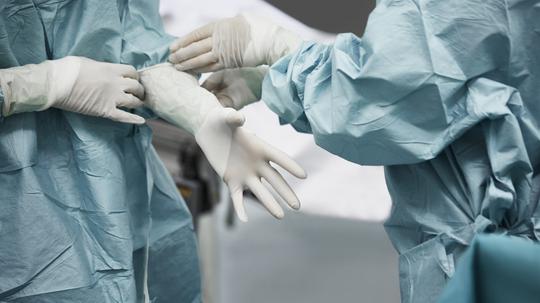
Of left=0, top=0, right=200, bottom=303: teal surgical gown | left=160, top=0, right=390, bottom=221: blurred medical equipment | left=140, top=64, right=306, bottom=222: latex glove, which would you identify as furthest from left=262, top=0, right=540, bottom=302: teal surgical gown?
left=160, top=0, right=390, bottom=221: blurred medical equipment

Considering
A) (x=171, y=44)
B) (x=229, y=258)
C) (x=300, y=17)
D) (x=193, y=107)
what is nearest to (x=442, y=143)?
(x=193, y=107)

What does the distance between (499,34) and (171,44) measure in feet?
1.96

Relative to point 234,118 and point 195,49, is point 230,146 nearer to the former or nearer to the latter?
point 234,118

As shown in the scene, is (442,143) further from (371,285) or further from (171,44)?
(371,285)

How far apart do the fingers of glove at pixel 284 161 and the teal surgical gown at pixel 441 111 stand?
0.09 m

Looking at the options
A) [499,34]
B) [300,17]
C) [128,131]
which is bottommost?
[300,17]

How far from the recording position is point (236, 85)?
143cm

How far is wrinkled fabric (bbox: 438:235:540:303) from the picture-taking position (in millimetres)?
834

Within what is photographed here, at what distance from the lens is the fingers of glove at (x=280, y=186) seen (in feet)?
4.04

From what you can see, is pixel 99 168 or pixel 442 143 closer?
pixel 442 143

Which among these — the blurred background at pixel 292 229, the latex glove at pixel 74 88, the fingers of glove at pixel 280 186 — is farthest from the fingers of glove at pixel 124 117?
the blurred background at pixel 292 229

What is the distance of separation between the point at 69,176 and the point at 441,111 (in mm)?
641

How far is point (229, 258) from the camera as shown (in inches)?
113

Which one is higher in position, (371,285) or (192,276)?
(192,276)
